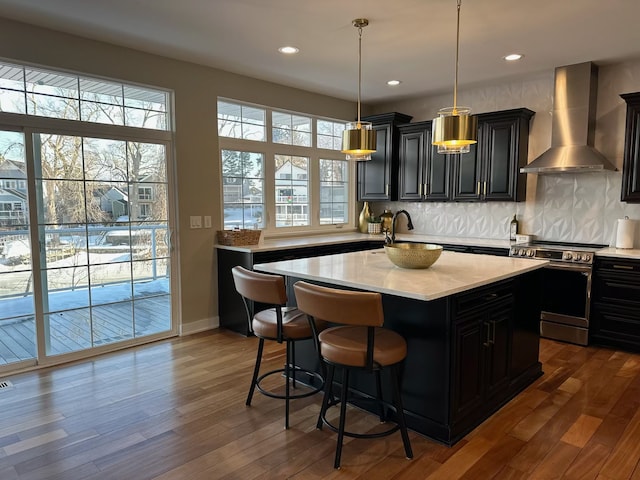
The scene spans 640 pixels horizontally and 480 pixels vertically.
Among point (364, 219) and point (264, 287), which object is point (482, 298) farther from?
point (364, 219)

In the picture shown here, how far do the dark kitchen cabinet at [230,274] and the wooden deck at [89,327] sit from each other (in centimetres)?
57

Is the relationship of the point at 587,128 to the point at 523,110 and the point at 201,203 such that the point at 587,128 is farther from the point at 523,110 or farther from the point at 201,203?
the point at 201,203

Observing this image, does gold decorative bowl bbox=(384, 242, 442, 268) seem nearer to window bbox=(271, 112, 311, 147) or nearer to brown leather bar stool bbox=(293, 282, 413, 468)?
brown leather bar stool bbox=(293, 282, 413, 468)

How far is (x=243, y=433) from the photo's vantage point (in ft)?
8.47

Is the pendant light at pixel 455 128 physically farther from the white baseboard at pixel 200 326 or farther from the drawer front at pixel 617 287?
the white baseboard at pixel 200 326

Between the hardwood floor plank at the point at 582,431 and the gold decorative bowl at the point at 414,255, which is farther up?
the gold decorative bowl at the point at 414,255

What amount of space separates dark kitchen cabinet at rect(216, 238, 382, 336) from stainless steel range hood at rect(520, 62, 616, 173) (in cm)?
259

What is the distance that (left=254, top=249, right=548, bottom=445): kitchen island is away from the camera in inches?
96.0

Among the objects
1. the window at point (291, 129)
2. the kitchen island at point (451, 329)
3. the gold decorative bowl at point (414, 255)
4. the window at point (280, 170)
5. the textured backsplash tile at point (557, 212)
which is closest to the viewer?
the kitchen island at point (451, 329)

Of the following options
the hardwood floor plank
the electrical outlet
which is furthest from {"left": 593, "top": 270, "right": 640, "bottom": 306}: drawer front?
the electrical outlet

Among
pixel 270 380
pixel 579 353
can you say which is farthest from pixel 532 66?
pixel 270 380

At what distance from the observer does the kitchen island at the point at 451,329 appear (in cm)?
244

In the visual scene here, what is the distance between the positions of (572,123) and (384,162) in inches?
87.9

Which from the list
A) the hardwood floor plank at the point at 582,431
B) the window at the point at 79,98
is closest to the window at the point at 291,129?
the window at the point at 79,98
